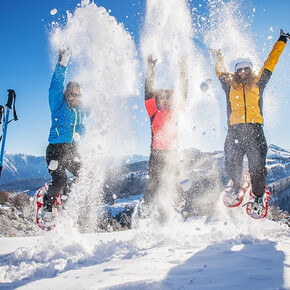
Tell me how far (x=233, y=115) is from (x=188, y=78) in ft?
4.01

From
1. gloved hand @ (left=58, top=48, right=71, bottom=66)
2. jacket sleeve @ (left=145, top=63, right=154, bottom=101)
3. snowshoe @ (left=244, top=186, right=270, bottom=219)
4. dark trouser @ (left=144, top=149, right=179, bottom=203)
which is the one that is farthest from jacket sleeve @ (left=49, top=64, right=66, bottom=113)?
snowshoe @ (left=244, top=186, right=270, bottom=219)

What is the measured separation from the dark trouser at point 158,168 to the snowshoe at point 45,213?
1.71 meters

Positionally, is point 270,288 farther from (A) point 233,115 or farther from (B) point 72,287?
(A) point 233,115

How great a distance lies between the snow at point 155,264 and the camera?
5.47 feet

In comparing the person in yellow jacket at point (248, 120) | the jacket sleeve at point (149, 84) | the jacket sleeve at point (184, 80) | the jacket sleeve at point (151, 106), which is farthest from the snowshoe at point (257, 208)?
the jacket sleeve at point (149, 84)

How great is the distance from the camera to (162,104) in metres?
4.84

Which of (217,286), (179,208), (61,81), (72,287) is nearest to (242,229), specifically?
(179,208)

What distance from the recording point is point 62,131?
173 inches

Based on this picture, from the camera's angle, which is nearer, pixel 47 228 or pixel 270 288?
pixel 270 288

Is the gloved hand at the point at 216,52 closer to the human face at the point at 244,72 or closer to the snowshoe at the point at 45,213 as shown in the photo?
the human face at the point at 244,72

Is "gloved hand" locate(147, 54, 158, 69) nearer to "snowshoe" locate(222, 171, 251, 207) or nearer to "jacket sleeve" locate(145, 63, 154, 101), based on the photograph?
"jacket sleeve" locate(145, 63, 154, 101)

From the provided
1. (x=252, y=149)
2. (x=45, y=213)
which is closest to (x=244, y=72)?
(x=252, y=149)

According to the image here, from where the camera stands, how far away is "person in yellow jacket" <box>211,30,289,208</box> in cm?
412

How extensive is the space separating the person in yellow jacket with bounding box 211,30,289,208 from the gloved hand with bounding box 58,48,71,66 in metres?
3.00
